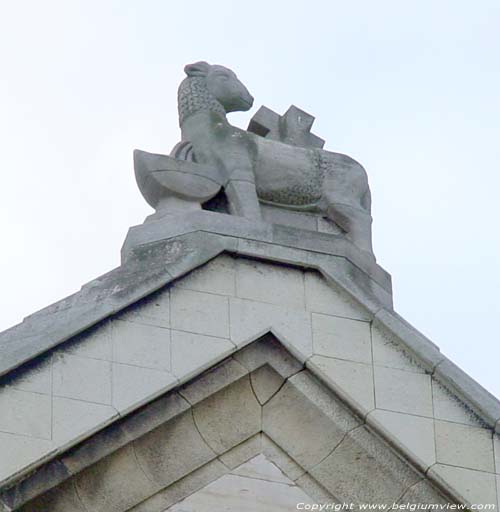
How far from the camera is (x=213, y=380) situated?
57.6ft

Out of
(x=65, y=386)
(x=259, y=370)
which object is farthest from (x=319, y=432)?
(x=65, y=386)

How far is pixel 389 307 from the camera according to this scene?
18391 millimetres

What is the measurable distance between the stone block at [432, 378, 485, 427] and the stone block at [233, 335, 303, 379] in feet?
3.06

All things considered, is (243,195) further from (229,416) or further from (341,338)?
(229,416)

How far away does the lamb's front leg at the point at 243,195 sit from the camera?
1861cm

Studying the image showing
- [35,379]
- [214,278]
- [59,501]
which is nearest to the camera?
[59,501]

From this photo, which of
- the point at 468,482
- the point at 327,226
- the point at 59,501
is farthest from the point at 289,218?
the point at 59,501

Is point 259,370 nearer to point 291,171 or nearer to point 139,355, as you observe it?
point 139,355

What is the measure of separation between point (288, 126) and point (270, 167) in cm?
70

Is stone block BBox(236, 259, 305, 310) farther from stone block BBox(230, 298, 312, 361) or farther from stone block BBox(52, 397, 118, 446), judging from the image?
stone block BBox(52, 397, 118, 446)

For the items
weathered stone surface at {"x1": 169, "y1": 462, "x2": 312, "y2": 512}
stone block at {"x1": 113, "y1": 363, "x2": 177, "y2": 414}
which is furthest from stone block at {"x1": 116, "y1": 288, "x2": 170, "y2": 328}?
weathered stone surface at {"x1": 169, "y1": 462, "x2": 312, "y2": 512}

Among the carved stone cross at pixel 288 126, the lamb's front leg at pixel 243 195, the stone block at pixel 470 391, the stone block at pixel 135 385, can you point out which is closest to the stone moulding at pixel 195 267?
the stone block at pixel 470 391

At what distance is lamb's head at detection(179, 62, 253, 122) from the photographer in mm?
19625

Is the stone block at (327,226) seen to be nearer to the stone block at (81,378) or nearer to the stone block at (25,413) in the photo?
the stone block at (81,378)
